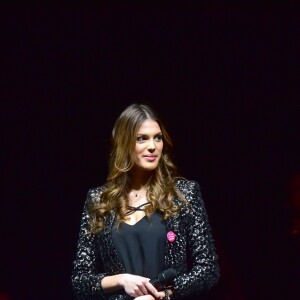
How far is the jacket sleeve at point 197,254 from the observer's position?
101 inches

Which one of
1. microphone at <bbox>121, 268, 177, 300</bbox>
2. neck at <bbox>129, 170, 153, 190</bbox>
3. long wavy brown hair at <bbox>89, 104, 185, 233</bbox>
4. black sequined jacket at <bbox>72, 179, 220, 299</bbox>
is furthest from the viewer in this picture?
neck at <bbox>129, 170, 153, 190</bbox>

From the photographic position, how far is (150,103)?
3.46 meters

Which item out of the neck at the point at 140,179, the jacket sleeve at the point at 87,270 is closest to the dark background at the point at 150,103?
the neck at the point at 140,179

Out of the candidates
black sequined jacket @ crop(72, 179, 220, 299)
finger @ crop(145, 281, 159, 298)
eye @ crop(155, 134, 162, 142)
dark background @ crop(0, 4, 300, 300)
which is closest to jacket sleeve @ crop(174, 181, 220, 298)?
black sequined jacket @ crop(72, 179, 220, 299)

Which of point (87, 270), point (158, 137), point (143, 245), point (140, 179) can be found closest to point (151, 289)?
point (143, 245)

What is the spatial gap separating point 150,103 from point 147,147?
2.55ft

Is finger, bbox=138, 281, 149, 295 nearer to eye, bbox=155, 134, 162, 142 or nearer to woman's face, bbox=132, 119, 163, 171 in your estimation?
woman's face, bbox=132, 119, 163, 171

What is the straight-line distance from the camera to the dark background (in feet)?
11.0

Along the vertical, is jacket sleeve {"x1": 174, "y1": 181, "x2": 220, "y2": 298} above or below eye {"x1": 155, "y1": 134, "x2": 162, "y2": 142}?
below

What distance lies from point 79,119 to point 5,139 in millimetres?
404

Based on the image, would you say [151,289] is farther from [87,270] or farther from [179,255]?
[87,270]

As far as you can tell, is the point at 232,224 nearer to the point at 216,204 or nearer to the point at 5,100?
the point at 216,204

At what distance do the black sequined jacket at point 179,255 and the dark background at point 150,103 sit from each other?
0.69 metres

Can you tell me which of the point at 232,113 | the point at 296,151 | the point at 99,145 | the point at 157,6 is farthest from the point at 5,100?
the point at 296,151
